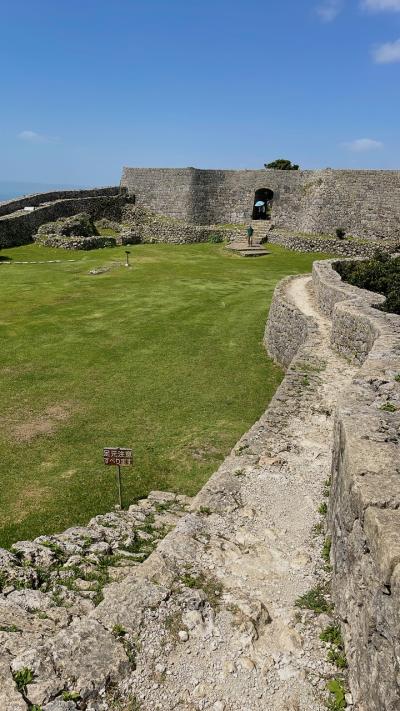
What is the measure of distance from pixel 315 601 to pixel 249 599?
75 centimetres

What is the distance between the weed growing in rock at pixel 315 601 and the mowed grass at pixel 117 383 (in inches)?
173

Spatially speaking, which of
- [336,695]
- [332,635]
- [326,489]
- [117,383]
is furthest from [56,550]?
[117,383]

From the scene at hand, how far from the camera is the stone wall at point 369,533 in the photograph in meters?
4.00

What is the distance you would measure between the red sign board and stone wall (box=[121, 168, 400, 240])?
110 feet

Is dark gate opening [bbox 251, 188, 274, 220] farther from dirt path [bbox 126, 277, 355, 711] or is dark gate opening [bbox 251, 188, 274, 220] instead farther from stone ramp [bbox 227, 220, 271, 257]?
dirt path [bbox 126, 277, 355, 711]

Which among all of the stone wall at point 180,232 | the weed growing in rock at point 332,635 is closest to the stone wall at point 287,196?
the stone wall at point 180,232

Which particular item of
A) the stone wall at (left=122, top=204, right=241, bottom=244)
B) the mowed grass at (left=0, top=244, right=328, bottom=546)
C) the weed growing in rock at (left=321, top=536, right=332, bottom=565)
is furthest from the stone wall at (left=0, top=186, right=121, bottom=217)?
the weed growing in rock at (left=321, top=536, right=332, bottom=565)

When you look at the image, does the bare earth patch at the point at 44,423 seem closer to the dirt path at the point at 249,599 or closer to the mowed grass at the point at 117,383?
the mowed grass at the point at 117,383

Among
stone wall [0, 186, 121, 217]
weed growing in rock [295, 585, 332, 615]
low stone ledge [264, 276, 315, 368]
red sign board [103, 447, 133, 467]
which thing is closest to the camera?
weed growing in rock [295, 585, 332, 615]

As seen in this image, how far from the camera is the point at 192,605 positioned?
5.64 m

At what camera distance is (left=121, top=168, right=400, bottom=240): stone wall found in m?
37.8

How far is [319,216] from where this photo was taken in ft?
133

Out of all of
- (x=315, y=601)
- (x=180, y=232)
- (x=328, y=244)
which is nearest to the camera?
(x=315, y=601)

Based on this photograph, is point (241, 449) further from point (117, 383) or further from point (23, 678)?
point (117, 383)
